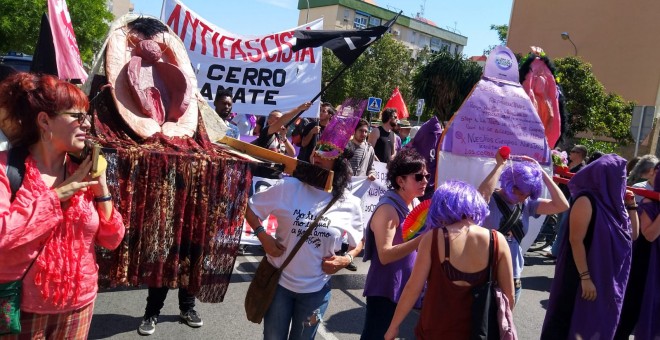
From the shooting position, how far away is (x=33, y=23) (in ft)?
71.2

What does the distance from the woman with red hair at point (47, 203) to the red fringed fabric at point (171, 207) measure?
0.24 m

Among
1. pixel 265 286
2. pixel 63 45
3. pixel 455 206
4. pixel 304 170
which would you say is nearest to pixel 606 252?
pixel 455 206

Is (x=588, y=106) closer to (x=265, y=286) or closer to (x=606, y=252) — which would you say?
(x=606, y=252)

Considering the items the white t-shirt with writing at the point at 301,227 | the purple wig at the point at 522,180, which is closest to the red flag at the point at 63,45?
the white t-shirt with writing at the point at 301,227

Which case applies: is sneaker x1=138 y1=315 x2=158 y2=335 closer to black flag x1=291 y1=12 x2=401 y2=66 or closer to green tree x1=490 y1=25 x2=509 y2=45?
black flag x1=291 y1=12 x2=401 y2=66

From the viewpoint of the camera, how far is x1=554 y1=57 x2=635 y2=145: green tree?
69.8 feet

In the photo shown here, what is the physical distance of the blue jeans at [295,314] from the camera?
120 inches

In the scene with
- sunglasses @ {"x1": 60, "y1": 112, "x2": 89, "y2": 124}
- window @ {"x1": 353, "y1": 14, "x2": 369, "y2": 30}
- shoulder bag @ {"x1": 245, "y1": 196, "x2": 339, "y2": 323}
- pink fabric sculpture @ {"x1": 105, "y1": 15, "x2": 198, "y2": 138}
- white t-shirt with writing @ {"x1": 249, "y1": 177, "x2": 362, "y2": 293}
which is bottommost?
shoulder bag @ {"x1": 245, "y1": 196, "x2": 339, "y2": 323}

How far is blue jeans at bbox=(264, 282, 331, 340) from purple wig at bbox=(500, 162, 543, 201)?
5.15 ft

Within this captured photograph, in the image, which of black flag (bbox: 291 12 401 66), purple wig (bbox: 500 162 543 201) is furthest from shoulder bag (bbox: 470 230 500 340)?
black flag (bbox: 291 12 401 66)

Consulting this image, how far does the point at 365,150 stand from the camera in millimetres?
6871

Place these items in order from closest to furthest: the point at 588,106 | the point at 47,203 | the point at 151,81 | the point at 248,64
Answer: the point at 47,203 < the point at 151,81 < the point at 248,64 < the point at 588,106

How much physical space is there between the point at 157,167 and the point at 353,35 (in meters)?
2.60

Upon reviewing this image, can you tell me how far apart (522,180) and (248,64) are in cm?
373
